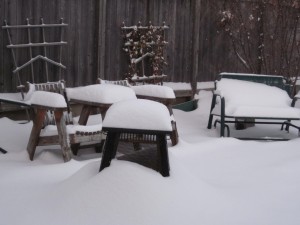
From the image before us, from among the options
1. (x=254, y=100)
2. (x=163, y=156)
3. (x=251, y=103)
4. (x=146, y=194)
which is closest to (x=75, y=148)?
(x=163, y=156)

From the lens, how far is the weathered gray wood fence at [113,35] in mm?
5910

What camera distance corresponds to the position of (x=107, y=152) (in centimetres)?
308

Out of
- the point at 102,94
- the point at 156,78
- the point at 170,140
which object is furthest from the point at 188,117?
the point at 102,94

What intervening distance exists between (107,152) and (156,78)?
190 inches

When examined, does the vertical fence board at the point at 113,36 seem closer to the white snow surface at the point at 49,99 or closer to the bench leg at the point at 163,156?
the white snow surface at the point at 49,99

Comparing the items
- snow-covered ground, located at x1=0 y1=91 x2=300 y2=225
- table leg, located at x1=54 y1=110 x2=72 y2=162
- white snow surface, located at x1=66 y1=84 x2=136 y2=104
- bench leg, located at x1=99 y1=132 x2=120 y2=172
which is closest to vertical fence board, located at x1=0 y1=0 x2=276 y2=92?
white snow surface, located at x1=66 y1=84 x2=136 y2=104

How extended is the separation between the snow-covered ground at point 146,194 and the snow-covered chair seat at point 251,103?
1.49m

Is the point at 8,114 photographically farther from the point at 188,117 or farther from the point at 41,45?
the point at 188,117

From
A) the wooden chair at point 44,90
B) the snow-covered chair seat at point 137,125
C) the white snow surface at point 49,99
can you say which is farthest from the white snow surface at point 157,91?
the snow-covered chair seat at point 137,125

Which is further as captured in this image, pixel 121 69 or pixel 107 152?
pixel 121 69

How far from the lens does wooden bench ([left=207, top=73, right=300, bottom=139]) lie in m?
A: 5.85

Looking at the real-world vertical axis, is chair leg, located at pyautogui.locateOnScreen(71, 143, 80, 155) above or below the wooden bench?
below

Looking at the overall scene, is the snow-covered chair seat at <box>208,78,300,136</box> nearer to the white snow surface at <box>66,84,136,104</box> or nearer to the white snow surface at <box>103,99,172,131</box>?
the white snow surface at <box>66,84,136,104</box>

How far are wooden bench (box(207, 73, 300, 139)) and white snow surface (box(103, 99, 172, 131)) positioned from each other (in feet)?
9.35
